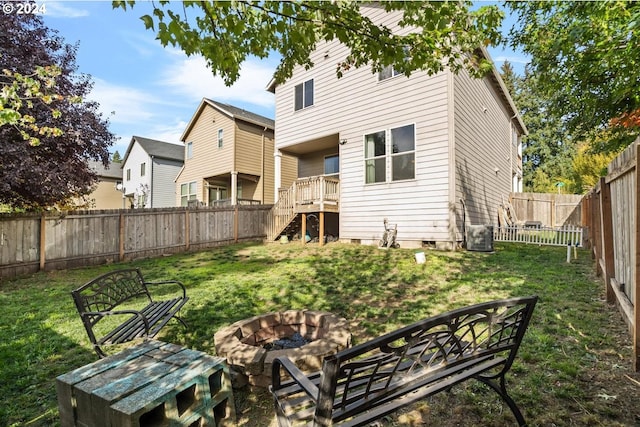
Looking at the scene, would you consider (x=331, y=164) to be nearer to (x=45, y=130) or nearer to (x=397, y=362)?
(x=45, y=130)

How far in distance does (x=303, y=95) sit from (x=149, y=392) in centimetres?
1250

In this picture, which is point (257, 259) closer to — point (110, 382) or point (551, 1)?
point (110, 382)

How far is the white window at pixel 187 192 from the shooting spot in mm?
20092

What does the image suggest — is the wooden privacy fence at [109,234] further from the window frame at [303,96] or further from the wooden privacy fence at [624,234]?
the wooden privacy fence at [624,234]

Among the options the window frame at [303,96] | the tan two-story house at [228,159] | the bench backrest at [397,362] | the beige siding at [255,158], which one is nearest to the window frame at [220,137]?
the tan two-story house at [228,159]

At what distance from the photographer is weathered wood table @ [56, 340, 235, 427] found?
1.82m

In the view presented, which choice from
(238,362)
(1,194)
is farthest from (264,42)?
(1,194)

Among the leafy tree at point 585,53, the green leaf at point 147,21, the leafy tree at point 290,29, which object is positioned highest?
the leafy tree at point 585,53

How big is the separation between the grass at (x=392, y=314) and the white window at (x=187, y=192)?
11.5m

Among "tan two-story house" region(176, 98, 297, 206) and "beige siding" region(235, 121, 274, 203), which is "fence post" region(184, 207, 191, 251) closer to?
"tan two-story house" region(176, 98, 297, 206)

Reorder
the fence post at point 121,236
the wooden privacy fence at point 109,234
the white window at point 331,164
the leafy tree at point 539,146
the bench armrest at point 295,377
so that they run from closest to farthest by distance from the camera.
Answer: the bench armrest at point 295,377, the wooden privacy fence at point 109,234, the fence post at point 121,236, the white window at point 331,164, the leafy tree at point 539,146

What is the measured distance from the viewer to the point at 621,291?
3.39 meters

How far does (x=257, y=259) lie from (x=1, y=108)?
618 centimetres

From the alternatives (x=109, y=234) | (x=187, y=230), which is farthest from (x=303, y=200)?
(x=109, y=234)
